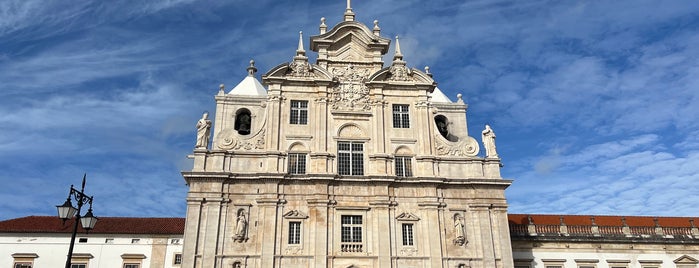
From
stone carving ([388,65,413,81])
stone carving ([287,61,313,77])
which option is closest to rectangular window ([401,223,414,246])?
stone carving ([388,65,413,81])

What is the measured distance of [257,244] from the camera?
24141mm

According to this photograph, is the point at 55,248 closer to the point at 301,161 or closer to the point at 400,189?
the point at 301,161

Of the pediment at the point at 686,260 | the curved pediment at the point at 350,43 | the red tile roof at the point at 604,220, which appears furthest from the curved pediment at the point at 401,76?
the pediment at the point at 686,260

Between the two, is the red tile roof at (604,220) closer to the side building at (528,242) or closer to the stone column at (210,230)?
the side building at (528,242)

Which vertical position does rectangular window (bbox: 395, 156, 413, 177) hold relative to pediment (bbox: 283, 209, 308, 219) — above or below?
above

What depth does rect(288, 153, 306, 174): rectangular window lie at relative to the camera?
25969 mm

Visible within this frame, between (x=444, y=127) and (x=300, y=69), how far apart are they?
939cm

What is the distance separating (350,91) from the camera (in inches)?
1108

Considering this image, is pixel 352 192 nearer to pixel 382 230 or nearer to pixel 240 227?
pixel 382 230

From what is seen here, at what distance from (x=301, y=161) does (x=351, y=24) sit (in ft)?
28.1

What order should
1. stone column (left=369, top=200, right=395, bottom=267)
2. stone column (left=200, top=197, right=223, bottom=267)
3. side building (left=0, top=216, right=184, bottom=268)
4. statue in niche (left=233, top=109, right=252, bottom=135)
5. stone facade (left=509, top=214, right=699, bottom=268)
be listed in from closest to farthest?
1. stone column (left=200, top=197, right=223, bottom=267)
2. stone column (left=369, top=200, right=395, bottom=267)
3. stone facade (left=509, top=214, right=699, bottom=268)
4. statue in niche (left=233, top=109, right=252, bottom=135)
5. side building (left=0, top=216, right=184, bottom=268)

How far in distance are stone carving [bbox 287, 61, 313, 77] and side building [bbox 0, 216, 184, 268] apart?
12979mm

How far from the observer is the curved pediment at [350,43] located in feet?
96.8

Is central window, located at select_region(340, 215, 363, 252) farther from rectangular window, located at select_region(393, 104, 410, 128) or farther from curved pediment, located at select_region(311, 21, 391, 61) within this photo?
curved pediment, located at select_region(311, 21, 391, 61)
